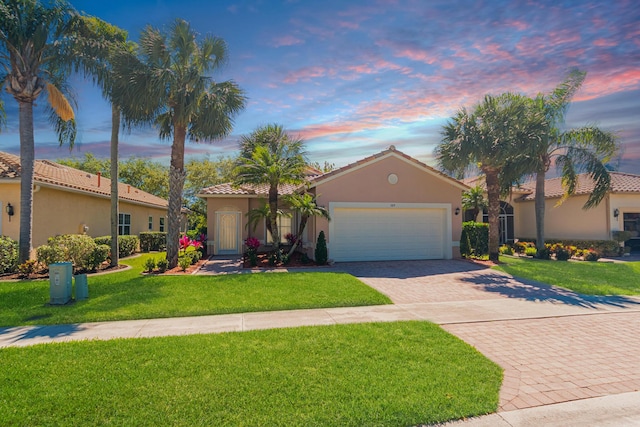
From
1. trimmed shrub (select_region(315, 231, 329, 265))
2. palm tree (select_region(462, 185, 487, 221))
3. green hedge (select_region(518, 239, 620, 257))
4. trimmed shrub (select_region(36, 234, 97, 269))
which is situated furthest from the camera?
palm tree (select_region(462, 185, 487, 221))

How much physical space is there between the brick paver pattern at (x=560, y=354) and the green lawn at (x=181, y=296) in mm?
2943

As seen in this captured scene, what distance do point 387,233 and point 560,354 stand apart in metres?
10.4

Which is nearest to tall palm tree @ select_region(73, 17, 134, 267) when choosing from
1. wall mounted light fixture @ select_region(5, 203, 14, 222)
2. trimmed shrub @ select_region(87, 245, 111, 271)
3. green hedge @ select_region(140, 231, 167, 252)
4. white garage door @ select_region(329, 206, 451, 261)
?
trimmed shrub @ select_region(87, 245, 111, 271)

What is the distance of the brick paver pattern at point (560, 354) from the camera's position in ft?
13.9

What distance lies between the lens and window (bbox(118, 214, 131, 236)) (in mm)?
19828

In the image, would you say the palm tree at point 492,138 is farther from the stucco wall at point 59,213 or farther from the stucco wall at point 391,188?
the stucco wall at point 59,213

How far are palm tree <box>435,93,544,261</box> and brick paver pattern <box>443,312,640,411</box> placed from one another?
8.68 m

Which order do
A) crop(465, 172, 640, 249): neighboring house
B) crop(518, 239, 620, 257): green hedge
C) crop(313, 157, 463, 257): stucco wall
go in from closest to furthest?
crop(313, 157, 463, 257): stucco wall < crop(518, 239, 620, 257): green hedge < crop(465, 172, 640, 249): neighboring house

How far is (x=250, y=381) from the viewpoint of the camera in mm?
4242

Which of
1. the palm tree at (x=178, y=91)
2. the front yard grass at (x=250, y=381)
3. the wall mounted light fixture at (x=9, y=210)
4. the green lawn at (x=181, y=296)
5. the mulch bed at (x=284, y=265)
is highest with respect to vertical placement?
the palm tree at (x=178, y=91)

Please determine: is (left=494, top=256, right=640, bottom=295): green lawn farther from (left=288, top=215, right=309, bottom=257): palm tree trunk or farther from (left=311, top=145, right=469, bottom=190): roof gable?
(left=288, top=215, right=309, bottom=257): palm tree trunk

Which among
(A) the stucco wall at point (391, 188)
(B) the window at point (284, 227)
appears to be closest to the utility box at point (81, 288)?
(A) the stucco wall at point (391, 188)

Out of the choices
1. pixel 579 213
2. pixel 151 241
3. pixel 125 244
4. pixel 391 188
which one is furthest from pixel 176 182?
pixel 579 213

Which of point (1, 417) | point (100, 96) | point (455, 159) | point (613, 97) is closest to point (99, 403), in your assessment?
point (1, 417)
